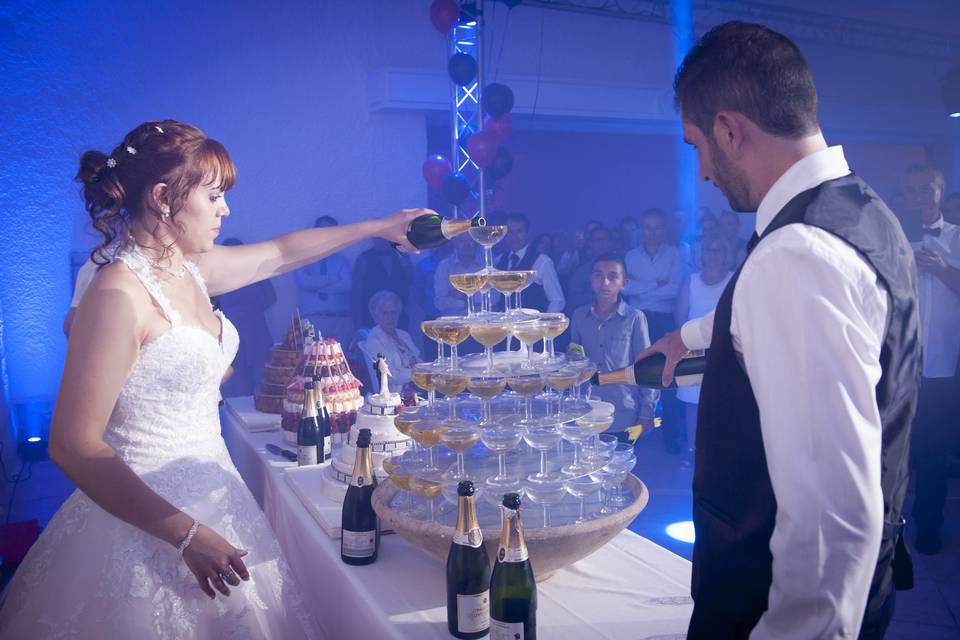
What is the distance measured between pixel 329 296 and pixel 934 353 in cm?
478

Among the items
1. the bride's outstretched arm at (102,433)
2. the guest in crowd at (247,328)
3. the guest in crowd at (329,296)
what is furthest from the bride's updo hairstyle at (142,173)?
the guest in crowd at (329,296)

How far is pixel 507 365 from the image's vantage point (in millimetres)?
1572

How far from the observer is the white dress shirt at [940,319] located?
363cm

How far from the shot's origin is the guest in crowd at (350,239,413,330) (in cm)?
612

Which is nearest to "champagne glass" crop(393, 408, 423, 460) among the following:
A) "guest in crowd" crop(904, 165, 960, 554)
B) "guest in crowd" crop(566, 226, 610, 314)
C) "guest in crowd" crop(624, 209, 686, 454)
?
"guest in crowd" crop(904, 165, 960, 554)

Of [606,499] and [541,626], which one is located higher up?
[606,499]

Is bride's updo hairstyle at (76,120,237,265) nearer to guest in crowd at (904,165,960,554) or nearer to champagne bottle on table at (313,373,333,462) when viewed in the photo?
champagne bottle on table at (313,373,333,462)

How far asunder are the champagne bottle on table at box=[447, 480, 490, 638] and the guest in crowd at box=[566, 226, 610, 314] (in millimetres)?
4262

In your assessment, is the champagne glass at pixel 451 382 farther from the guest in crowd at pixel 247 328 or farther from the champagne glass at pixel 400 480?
the guest in crowd at pixel 247 328

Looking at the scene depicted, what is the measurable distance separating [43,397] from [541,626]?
640 centimetres

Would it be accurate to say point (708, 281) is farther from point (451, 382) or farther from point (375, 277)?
point (451, 382)

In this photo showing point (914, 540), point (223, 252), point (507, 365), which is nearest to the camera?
point (507, 365)

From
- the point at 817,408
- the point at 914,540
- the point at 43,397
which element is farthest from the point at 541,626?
the point at 43,397

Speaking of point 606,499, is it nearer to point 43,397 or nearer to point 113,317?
point 113,317
